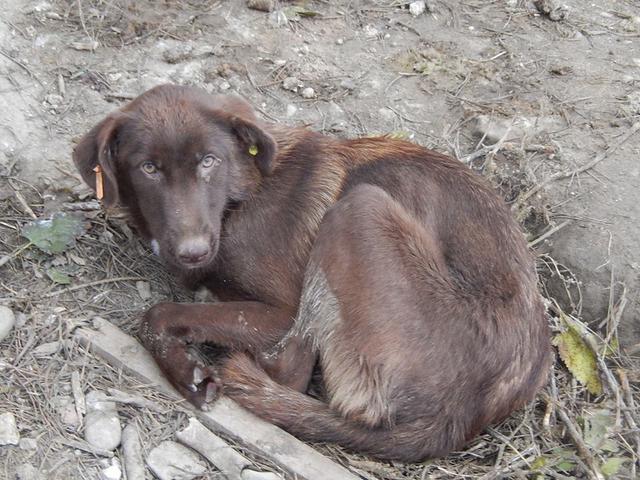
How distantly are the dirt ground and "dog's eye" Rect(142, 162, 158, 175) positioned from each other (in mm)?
759

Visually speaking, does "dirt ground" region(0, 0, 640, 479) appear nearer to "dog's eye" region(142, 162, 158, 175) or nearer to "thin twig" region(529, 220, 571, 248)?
"thin twig" region(529, 220, 571, 248)

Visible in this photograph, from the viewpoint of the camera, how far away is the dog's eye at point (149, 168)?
365cm

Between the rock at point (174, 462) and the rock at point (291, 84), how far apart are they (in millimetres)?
2907

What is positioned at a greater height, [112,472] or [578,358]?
[112,472]

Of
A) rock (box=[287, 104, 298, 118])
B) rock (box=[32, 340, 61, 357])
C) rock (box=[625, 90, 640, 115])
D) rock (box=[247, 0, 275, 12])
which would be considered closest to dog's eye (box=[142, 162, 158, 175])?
rock (box=[32, 340, 61, 357])

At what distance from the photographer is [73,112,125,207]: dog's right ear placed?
3.63 metres

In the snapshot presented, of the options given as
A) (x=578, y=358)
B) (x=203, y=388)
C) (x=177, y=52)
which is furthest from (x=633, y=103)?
(x=203, y=388)

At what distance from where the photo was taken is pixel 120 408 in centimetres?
343

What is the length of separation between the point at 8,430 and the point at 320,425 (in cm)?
135

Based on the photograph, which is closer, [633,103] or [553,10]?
[633,103]

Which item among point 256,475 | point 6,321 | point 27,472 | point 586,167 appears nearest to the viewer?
point 27,472

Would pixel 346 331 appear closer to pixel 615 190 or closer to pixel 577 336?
pixel 577 336

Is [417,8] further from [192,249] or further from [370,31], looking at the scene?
[192,249]

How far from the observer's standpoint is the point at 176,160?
11.9 ft
